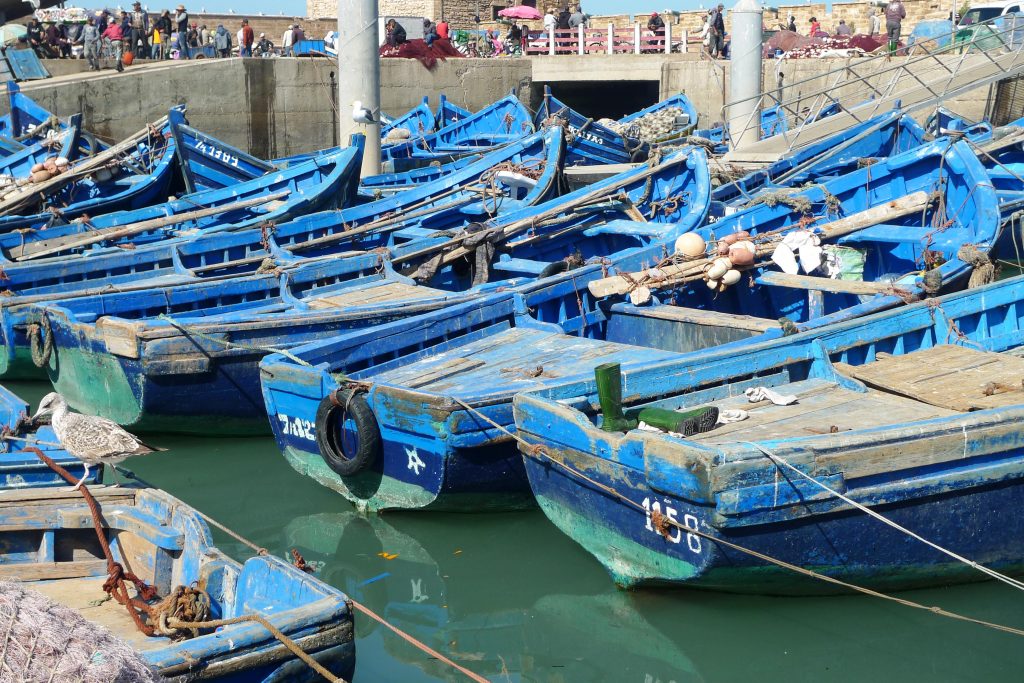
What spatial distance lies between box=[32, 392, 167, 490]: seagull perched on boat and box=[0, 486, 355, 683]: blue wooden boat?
0.51 meters

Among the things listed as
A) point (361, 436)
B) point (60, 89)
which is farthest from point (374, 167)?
point (361, 436)

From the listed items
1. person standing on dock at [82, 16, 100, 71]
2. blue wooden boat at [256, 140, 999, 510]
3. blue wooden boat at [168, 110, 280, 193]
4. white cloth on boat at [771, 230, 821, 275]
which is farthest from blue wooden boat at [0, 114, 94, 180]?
white cloth on boat at [771, 230, 821, 275]

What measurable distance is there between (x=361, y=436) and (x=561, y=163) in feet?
20.6

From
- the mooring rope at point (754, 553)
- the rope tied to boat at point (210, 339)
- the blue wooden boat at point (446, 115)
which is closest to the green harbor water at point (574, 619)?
the mooring rope at point (754, 553)

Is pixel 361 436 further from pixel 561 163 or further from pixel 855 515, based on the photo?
pixel 561 163

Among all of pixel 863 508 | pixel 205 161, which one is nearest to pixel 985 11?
pixel 205 161

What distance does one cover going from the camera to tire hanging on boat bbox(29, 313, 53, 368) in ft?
32.4

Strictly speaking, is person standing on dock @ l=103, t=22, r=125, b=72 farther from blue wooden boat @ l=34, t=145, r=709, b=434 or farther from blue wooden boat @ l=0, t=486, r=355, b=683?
blue wooden boat @ l=0, t=486, r=355, b=683

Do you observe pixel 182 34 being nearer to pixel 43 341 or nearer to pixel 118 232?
pixel 118 232

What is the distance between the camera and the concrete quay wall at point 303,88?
2350 cm

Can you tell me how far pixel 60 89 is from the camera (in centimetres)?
2255

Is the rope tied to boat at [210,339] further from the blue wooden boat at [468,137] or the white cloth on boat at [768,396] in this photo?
Result: the blue wooden boat at [468,137]

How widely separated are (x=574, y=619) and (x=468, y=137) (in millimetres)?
16514

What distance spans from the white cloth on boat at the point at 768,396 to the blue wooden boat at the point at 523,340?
839 mm
